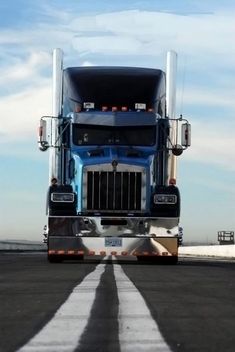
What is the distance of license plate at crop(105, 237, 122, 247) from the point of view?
19391mm

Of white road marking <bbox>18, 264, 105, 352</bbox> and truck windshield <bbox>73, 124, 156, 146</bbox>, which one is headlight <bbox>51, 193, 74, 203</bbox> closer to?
truck windshield <bbox>73, 124, 156, 146</bbox>

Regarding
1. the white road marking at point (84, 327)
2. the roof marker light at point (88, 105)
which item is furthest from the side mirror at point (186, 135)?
the white road marking at point (84, 327)

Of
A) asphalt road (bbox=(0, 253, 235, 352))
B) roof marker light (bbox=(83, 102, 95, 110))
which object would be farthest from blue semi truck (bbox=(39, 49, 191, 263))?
asphalt road (bbox=(0, 253, 235, 352))

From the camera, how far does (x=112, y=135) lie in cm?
2017

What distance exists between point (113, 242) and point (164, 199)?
6.08 feet

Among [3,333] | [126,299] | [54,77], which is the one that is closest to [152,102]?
[54,77]

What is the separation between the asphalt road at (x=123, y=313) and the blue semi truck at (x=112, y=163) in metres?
6.92

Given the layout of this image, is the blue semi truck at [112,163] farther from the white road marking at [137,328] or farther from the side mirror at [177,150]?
the white road marking at [137,328]

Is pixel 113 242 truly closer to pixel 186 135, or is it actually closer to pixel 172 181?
pixel 172 181

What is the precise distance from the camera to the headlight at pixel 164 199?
64.4 ft

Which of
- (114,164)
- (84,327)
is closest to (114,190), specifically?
(114,164)

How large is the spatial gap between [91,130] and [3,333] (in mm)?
13946

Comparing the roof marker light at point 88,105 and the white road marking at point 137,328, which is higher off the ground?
the roof marker light at point 88,105

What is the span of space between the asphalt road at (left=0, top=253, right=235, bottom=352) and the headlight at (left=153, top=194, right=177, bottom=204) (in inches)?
281
